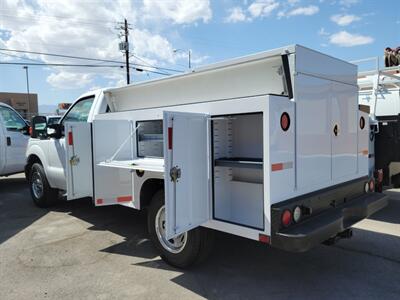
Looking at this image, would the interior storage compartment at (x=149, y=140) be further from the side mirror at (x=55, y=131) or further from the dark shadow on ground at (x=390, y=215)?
the dark shadow on ground at (x=390, y=215)

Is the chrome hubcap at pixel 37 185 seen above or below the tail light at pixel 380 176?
below

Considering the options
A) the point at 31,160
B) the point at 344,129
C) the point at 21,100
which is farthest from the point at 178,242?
the point at 21,100

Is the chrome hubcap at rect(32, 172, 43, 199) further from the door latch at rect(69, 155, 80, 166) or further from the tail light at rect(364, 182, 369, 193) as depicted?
the tail light at rect(364, 182, 369, 193)

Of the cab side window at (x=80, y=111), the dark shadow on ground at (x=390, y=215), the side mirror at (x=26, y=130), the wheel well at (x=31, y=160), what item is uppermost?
the cab side window at (x=80, y=111)

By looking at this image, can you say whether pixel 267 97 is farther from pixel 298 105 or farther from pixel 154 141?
pixel 154 141

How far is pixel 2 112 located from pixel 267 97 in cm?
885

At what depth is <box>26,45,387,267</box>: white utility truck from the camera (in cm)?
337

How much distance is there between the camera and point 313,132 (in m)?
3.78

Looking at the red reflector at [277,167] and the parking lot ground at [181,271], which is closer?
the red reflector at [277,167]

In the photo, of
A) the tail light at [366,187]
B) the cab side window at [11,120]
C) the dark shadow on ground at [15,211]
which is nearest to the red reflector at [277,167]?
the tail light at [366,187]

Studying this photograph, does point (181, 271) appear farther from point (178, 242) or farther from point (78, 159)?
point (78, 159)

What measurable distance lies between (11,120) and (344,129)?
8.84m

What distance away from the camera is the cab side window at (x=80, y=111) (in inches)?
241

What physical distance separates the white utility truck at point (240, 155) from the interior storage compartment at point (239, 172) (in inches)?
0.4
